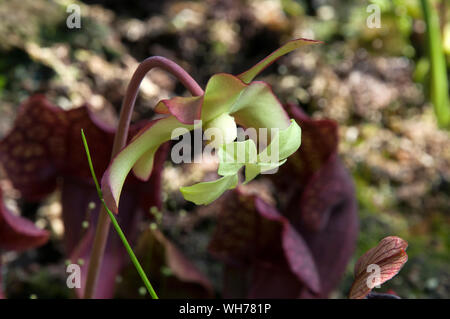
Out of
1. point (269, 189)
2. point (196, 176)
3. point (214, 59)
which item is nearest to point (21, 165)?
point (196, 176)

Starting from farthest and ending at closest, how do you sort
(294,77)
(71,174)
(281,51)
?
1. (294,77)
2. (71,174)
3. (281,51)

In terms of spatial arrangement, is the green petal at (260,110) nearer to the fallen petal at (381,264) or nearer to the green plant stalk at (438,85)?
the fallen petal at (381,264)

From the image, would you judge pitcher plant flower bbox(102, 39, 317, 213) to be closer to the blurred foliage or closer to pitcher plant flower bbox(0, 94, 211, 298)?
pitcher plant flower bbox(0, 94, 211, 298)

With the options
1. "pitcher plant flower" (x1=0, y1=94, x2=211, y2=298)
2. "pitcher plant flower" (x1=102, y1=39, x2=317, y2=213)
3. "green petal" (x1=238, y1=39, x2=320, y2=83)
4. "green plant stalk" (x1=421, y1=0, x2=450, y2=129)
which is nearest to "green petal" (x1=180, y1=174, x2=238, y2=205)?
"pitcher plant flower" (x1=102, y1=39, x2=317, y2=213)

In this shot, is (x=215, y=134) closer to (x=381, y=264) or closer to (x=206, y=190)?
(x=206, y=190)

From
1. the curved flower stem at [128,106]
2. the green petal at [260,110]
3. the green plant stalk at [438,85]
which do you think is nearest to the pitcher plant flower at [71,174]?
the curved flower stem at [128,106]

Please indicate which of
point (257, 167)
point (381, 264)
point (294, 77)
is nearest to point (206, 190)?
point (257, 167)

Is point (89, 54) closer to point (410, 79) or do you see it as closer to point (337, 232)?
point (337, 232)
